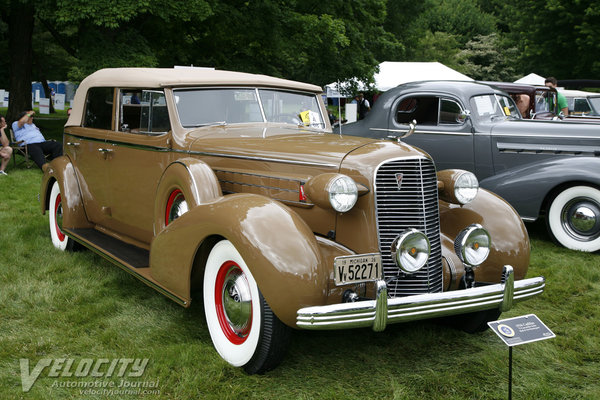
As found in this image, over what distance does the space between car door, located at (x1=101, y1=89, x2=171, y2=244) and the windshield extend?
458 centimetres

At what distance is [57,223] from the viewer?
6.08 m

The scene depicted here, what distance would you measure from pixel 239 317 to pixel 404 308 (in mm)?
996

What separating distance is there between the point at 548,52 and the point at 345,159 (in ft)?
84.1

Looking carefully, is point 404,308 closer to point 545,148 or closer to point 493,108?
point 545,148

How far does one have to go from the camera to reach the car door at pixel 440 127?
299 inches

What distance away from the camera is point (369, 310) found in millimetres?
2975

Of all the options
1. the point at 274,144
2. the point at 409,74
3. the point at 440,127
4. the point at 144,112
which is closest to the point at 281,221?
the point at 274,144

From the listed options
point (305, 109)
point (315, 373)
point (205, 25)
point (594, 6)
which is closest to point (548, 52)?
point (594, 6)

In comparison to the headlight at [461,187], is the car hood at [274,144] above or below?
above

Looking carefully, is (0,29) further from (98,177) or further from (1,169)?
(98,177)

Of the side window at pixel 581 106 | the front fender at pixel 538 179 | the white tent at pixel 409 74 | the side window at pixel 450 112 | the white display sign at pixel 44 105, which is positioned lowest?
the front fender at pixel 538 179
